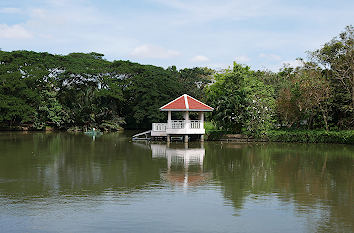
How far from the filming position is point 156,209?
803 centimetres

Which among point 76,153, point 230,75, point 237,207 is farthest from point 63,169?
point 230,75

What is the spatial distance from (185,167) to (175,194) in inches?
177

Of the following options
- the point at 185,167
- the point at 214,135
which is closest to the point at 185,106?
the point at 214,135

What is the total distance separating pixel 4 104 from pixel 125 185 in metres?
28.7

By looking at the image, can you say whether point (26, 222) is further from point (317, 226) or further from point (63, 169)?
point (63, 169)

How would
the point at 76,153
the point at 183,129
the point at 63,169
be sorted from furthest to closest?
the point at 183,129 < the point at 76,153 < the point at 63,169

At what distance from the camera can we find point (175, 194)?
31.1ft

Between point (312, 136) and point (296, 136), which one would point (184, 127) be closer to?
point (296, 136)

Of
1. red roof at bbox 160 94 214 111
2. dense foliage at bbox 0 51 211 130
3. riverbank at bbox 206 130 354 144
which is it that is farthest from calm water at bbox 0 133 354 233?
dense foliage at bbox 0 51 211 130

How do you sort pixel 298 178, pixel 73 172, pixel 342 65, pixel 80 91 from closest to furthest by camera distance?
pixel 298 178, pixel 73 172, pixel 342 65, pixel 80 91

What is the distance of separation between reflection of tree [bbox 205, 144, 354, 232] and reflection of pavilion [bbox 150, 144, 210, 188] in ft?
1.51

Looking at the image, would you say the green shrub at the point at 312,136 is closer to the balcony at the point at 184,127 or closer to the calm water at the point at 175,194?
the balcony at the point at 184,127

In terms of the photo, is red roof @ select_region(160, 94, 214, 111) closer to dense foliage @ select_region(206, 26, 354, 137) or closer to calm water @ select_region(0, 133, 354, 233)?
dense foliage @ select_region(206, 26, 354, 137)

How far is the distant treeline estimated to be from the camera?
24.0 metres
